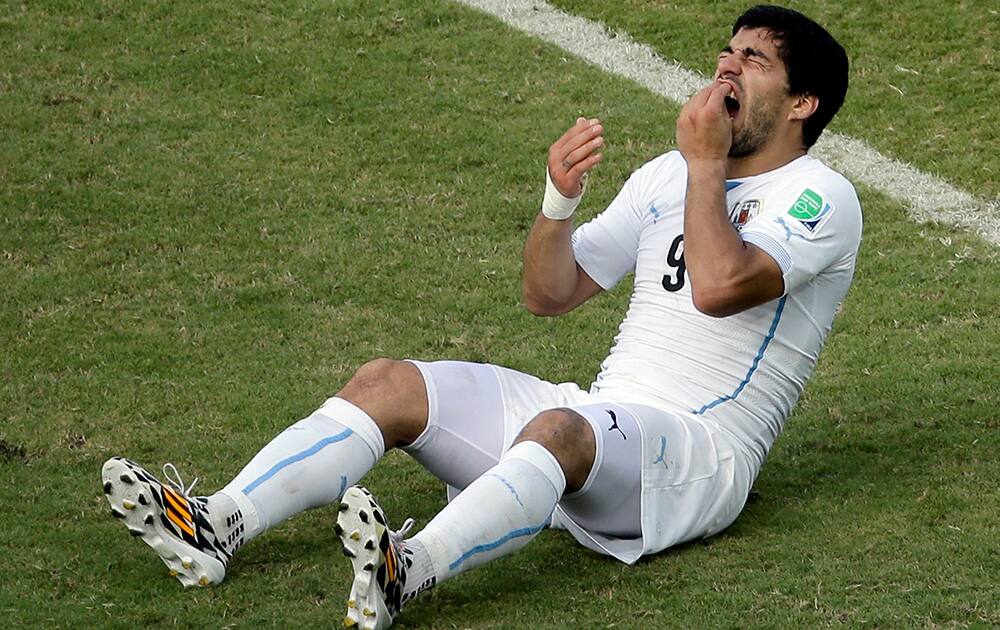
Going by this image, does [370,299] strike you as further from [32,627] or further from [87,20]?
[87,20]

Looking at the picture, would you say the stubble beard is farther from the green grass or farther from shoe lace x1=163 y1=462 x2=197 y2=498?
shoe lace x1=163 y1=462 x2=197 y2=498

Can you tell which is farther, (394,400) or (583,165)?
(583,165)

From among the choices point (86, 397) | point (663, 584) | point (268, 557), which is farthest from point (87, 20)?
point (663, 584)

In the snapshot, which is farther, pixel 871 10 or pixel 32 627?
pixel 871 10

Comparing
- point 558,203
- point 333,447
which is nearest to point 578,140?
point 558,203

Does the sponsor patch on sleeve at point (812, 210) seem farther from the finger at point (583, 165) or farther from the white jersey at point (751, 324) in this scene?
the finger at point (583, 165)

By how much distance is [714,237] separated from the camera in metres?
4.29

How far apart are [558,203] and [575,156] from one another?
6.8 inches

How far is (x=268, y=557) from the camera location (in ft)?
15.1

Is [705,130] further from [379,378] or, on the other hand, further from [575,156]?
[379,378]

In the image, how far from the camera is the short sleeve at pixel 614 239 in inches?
195

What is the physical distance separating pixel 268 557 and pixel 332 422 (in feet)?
1.50

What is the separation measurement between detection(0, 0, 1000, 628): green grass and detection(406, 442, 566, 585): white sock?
0.20 metres

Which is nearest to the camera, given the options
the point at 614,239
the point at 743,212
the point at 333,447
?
the point at 333,447
